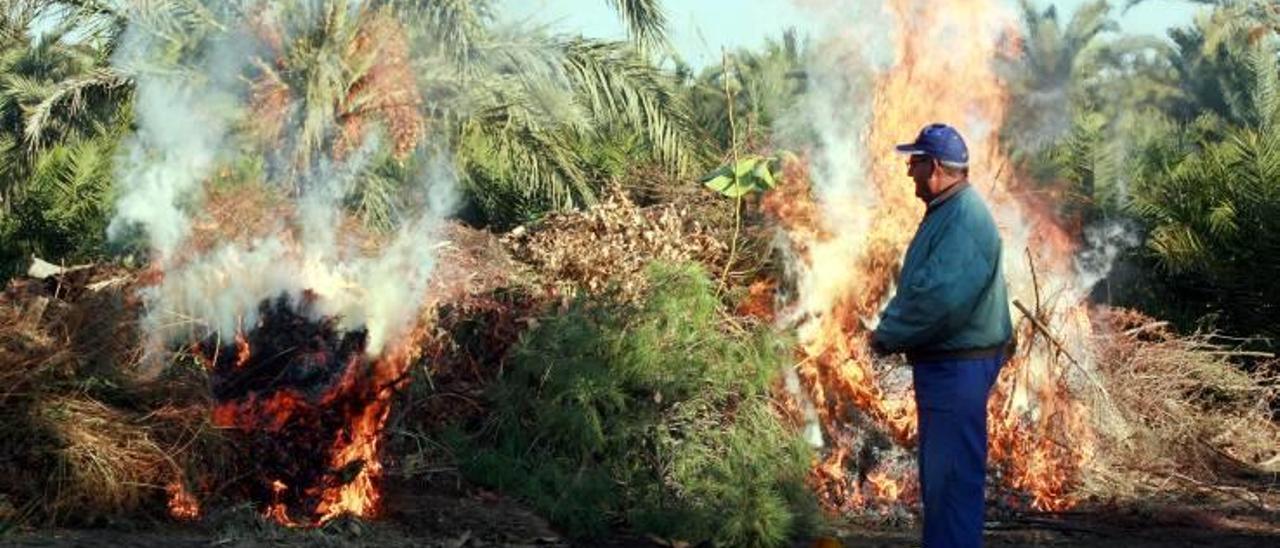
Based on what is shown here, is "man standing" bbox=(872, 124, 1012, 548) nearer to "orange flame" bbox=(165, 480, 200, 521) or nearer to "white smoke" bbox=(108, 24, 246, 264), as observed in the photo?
"orange flame" bbox=(165, 480, 200, 521)

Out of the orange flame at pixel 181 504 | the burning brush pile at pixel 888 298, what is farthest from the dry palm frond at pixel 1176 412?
the orange flame at pixel 181 504

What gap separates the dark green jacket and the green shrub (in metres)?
2.32

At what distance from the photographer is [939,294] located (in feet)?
17.7

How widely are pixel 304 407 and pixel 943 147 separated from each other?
3.93 m

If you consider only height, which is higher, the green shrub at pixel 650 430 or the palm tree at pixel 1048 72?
the palm tree at pixel 1048 72

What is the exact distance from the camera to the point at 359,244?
10234 mm

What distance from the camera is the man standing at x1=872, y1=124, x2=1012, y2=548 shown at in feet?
17.9

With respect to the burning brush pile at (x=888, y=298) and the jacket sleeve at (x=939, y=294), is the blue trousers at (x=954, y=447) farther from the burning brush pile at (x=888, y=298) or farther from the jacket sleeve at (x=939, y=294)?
the burning brush pile at (x=888, y=298)

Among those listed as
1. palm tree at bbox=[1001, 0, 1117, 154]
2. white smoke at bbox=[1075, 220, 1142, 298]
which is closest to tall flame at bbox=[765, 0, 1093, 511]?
white smoke at bbox=[1075, 220, 1142, 298]

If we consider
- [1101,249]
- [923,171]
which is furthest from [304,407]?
[1101,249]

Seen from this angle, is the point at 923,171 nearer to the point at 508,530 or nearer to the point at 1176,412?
the point at 508,530

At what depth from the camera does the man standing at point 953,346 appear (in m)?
5.45

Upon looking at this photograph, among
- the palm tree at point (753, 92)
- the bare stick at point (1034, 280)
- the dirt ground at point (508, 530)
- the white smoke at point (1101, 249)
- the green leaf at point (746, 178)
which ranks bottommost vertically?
the dirt ground at point (508, 530)

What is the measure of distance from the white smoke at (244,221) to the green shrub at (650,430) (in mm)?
1047
